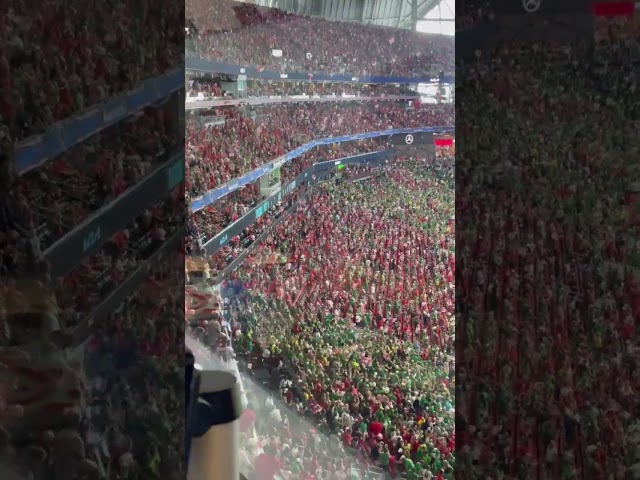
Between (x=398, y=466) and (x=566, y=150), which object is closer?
(x=566, y=150)

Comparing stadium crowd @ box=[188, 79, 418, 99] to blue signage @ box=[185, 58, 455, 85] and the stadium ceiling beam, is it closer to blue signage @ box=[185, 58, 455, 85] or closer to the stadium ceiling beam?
blue signage @ box=[185, 58, 455, 85]

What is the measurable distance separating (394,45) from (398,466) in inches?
329

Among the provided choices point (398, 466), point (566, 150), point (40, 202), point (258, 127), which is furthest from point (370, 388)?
point (40, 202)

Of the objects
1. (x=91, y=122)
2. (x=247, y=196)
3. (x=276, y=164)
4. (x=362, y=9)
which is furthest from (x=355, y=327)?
(x=91, y=122)

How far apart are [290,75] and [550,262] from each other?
8.96 metres

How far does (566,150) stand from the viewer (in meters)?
3.96

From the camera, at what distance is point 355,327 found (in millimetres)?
8867

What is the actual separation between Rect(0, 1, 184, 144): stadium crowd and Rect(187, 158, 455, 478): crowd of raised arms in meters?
3.18

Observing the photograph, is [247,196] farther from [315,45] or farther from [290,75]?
[315,45]

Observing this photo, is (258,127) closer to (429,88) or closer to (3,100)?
(429,88)

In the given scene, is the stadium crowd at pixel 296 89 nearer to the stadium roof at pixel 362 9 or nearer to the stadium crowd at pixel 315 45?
the stadium crowd at pixel 315 45

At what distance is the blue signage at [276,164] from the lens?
A: 808cm

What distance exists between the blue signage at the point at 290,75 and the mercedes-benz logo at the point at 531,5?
517cm

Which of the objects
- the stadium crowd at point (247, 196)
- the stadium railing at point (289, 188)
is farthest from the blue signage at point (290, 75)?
the stadium railing at point (289, 188)
